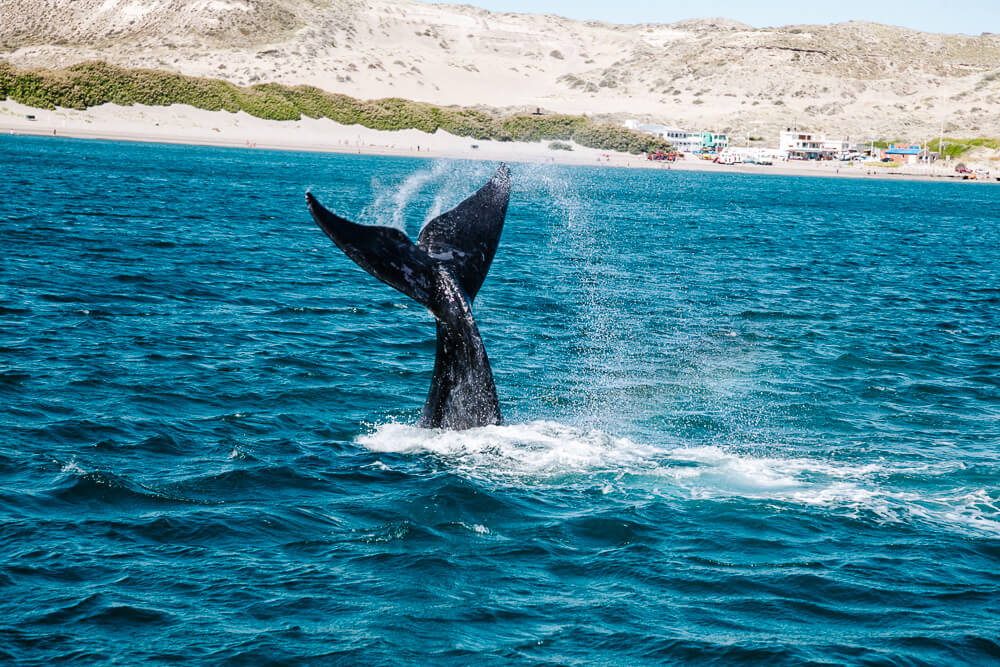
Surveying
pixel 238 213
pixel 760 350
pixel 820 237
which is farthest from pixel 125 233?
pixel 820 237

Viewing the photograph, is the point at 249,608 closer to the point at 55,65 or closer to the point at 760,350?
the point at 760,350

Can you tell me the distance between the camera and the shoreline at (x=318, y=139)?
143 meters

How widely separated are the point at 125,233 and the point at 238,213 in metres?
13.9

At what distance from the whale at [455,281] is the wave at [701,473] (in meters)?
0.51

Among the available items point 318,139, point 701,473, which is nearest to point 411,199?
point 701,473

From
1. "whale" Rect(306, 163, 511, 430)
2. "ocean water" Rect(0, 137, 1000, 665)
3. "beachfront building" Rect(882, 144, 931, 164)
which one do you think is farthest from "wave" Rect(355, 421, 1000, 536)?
"beachfront building" Rect(882, 144, 931, 164)

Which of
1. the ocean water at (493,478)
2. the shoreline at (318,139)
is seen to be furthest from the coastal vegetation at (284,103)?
the ocean water at (493,478)

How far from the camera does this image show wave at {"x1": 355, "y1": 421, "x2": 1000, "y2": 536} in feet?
40.9

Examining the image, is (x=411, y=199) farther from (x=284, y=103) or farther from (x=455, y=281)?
(x=284, y=103)

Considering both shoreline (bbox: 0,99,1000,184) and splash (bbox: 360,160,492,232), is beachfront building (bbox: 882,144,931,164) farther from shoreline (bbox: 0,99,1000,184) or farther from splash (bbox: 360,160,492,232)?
splash (bbox: 360,160,492,232)

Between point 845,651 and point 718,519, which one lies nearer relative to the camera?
point 845,651

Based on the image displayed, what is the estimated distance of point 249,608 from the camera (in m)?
9.14

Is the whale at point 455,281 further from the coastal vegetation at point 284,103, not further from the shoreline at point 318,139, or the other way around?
the coastal vegetation at point 284,103

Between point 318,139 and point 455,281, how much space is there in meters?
158
